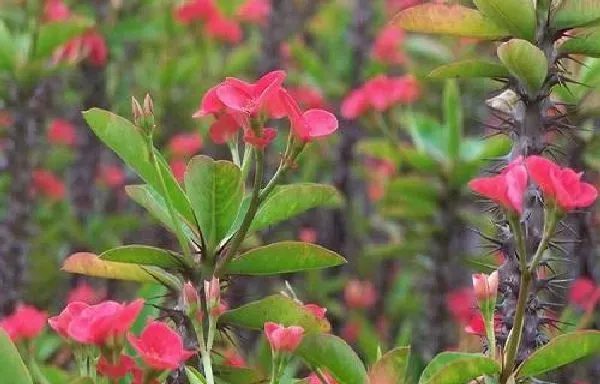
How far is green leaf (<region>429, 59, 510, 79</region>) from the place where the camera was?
1.08 meters

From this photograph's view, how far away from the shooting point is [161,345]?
2.80 feet

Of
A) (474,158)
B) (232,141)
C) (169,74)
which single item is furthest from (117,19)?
(232,141)

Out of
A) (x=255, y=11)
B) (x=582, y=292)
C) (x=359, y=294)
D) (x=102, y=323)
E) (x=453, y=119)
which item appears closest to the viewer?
→ (x=102, y=323)

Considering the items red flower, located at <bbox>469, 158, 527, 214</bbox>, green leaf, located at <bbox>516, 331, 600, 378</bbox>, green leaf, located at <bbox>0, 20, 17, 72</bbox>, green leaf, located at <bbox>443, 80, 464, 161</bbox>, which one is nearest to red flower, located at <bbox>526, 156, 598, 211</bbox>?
red flower, located at <bbox>469, 158, 527, 214</bbox>

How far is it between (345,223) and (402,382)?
1618 mm

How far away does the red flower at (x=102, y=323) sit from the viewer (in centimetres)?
82

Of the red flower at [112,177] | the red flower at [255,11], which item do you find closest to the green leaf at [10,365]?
the red flower at [112,177]

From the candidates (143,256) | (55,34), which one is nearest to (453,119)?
(55,34)

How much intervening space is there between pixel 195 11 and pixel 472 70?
4.47 feet

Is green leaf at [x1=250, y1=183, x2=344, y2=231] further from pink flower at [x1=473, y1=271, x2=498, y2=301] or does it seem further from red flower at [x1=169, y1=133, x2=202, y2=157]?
red flower at [x1=169, y1=133, x2=202, y2=157]

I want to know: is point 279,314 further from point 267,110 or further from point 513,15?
point 513,15

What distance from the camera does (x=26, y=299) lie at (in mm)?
2123

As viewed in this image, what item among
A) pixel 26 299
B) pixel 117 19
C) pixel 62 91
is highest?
pixel 117 19

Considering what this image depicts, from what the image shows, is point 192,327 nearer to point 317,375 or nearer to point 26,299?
point 317,375
